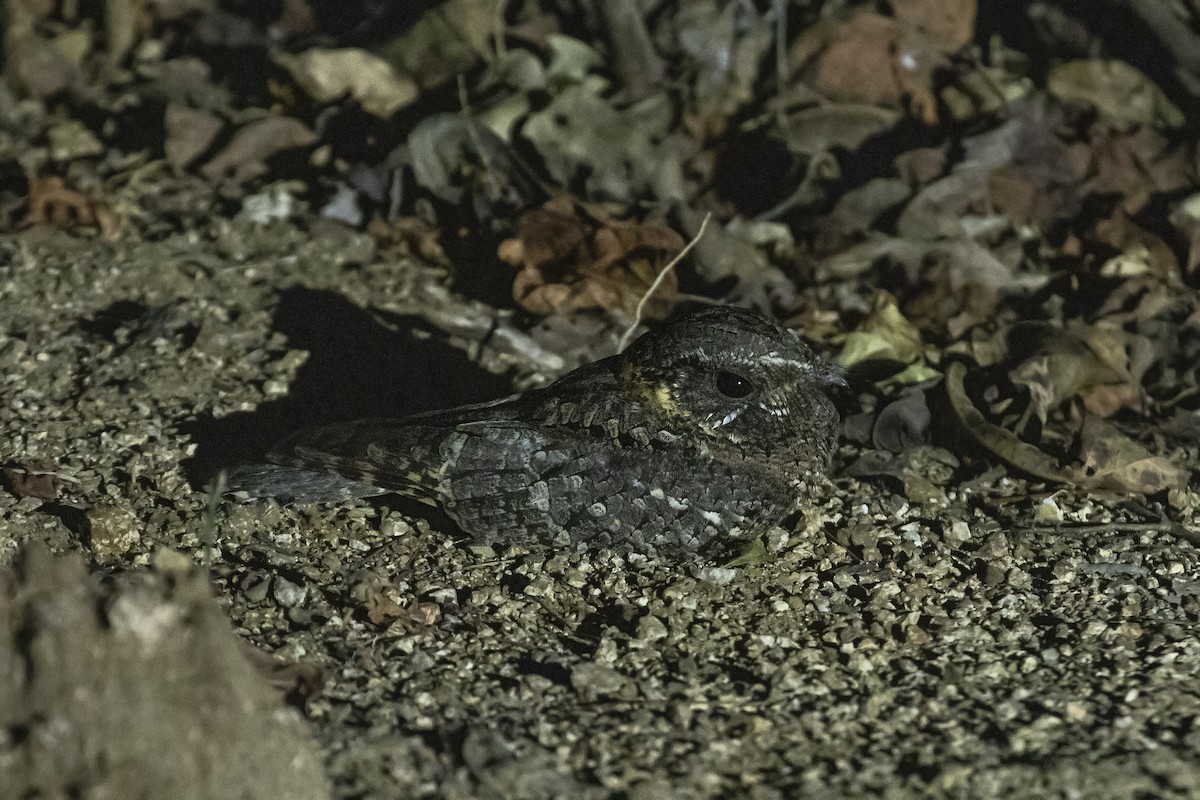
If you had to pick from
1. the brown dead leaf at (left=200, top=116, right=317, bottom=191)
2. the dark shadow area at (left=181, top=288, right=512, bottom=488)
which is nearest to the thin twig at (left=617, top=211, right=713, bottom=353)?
the dark shadow area at (left=181, top=288, right=512, bottom=488)

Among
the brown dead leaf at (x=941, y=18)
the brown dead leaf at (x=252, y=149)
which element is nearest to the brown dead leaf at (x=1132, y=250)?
the brown dead leaf at (x=941, y=18)

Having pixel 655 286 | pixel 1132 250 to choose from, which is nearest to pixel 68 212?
pixel 655 286

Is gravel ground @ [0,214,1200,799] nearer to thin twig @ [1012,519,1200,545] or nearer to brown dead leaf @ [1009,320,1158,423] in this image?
thin twig @ [1012,519,1200,545]

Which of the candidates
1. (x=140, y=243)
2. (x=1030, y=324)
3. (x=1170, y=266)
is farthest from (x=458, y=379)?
(x=1170, y=266)

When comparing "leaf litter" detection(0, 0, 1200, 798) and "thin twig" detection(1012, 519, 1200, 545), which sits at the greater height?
"leaf litter" detection(0, 0, 1200, 798)

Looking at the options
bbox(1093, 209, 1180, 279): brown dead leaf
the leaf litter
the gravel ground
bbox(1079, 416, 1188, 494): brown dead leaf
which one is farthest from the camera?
bbox(1093, 209, 1180, 279): brown dead leaf

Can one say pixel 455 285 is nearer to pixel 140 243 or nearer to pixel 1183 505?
pixel 140 243

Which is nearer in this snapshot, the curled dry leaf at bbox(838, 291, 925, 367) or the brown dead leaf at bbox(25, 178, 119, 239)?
the curled dry leaf at bbox(838, 291, 925, 367)
